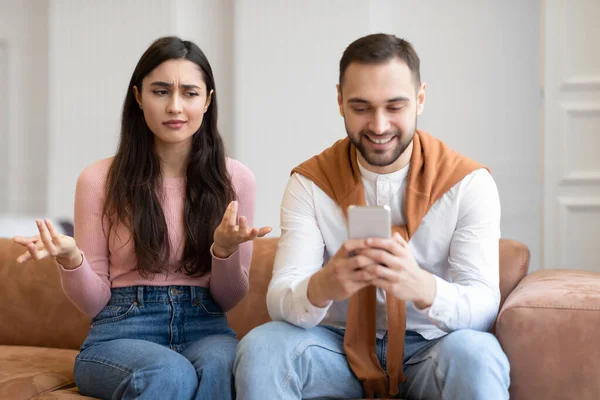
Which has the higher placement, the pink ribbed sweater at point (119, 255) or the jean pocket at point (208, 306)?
the pink ribbed sweater at point (119, 255)

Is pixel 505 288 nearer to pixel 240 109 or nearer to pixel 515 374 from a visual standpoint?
pixel 515 374

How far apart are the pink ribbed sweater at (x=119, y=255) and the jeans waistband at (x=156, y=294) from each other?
0.04ft

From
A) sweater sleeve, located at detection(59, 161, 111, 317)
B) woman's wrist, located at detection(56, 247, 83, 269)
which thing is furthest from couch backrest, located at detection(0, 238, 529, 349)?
woman's wrist, located at detection(56, 247, 83, 269)

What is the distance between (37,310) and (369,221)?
1.34m

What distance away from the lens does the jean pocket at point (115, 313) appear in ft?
6.56

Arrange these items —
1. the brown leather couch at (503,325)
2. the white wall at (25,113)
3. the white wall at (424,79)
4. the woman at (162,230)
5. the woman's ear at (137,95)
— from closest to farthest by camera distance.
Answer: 1. the brown leather couch at (503,325)
2. the woman at (162,230)
3. the woman's ear at (137,95)
4. the white wall at (424,79)
5. the white wall at (25,113)

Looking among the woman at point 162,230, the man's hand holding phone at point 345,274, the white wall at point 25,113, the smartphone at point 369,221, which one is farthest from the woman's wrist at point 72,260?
the white wall at point 25,113

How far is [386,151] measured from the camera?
1.87 metres

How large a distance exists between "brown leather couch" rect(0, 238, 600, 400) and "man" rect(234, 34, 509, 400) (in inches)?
3.1

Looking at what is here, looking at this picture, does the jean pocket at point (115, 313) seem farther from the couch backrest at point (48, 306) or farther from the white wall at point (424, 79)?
the white wall at point (424, 79)

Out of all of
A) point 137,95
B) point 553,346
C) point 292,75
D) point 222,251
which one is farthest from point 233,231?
point 292,75

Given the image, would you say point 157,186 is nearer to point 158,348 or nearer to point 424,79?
point 158,348

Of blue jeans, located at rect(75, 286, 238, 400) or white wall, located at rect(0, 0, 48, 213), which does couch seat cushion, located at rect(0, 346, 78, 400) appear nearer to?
blue jeans, located at rect(75, 286, 238, 400)

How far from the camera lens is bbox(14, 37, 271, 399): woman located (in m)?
1.97
